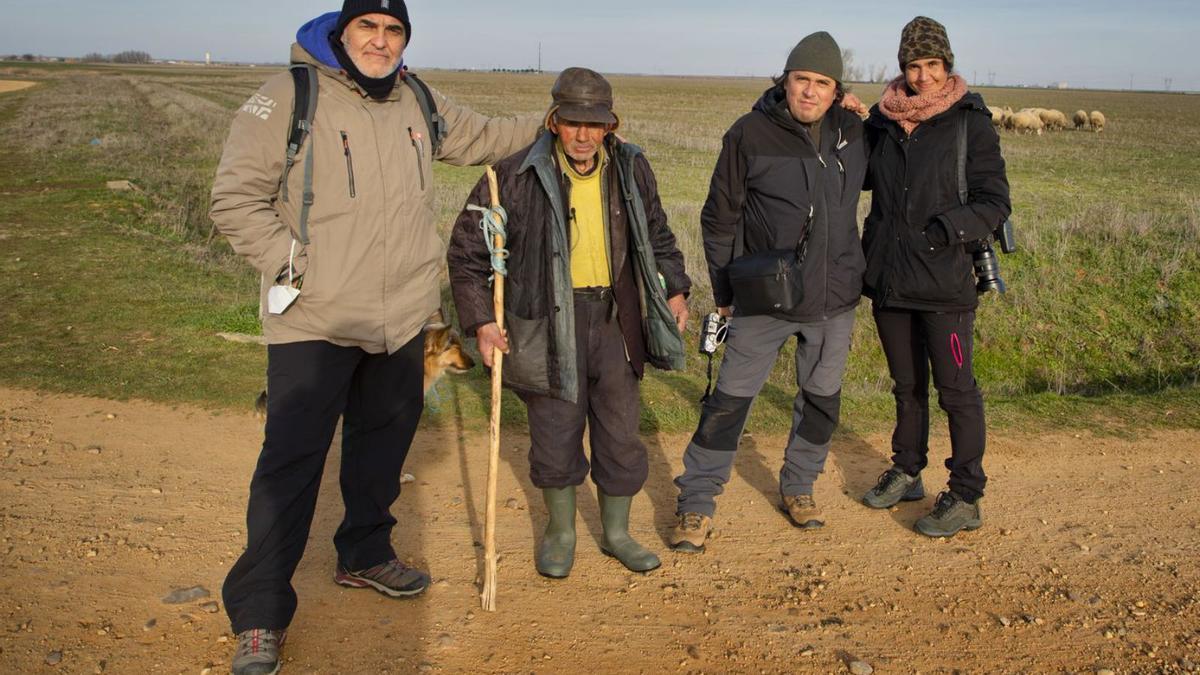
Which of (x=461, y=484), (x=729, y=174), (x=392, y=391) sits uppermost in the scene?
(x=729, y=174)

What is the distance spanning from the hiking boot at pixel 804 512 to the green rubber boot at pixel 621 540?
34.7 inches

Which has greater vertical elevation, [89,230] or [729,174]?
[729,174]

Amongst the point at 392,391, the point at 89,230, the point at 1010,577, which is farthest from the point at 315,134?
the point at 89,230

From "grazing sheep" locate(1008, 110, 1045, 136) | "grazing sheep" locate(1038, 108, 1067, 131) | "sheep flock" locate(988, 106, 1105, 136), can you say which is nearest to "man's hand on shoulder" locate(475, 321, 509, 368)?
"sheep flock" locate(988, 106, 1105, 136)

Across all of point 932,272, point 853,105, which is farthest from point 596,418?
point 853,105

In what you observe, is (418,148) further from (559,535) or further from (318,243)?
(559,535)

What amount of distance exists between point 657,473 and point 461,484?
3.84 ft

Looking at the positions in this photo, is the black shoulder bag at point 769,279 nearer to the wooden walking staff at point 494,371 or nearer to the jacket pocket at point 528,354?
the jacket pocket at point 528,354

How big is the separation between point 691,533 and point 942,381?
1.45 m

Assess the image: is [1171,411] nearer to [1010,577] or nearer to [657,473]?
[1010,577]

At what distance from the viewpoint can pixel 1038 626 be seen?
12.8 ft

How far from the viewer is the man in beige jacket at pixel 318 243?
3.36 meters

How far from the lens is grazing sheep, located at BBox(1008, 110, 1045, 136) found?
39.7 metres

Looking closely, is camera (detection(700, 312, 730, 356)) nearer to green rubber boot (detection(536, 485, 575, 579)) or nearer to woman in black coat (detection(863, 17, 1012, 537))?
woman in black coat (detection(863, 17, 1012, 537))
